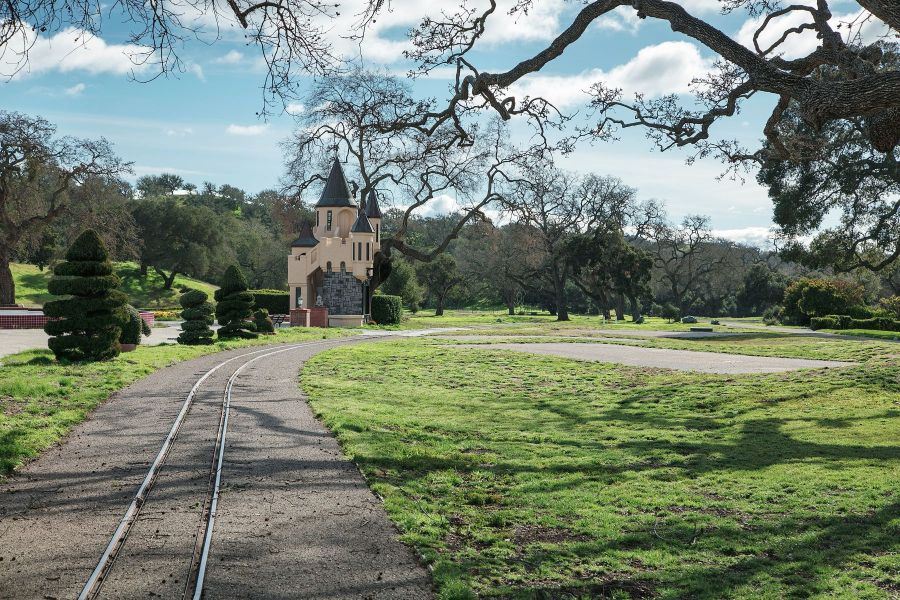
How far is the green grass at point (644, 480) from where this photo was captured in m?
6.15

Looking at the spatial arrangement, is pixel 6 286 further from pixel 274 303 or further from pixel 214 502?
pixel 214 502

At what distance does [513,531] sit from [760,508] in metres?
2.79

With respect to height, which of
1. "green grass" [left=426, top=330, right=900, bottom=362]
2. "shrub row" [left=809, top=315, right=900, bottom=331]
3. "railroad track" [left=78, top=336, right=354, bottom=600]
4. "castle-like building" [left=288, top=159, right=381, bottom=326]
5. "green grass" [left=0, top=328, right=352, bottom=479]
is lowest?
"railroad track" [left=78, top=336, right=354, bottom=600]

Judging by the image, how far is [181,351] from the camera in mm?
25359

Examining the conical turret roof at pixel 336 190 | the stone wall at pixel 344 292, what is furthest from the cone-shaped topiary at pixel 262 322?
the conical turret roof at pixel 336 190

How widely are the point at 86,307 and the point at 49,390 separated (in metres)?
5.96

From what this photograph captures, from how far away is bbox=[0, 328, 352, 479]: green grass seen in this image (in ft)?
34.8

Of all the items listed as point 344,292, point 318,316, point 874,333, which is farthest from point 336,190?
point 874,333

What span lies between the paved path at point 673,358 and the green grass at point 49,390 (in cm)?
1309

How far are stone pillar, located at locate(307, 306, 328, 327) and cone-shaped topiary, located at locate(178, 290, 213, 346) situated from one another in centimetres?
1604

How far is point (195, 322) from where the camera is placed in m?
28.6

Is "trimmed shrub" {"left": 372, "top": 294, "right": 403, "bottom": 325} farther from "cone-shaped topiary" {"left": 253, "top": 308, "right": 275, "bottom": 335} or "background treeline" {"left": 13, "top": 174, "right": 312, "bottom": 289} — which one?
"cone-shaped topiary" {"left": 253, "top": 308, "right": 275, "bottom": 335}

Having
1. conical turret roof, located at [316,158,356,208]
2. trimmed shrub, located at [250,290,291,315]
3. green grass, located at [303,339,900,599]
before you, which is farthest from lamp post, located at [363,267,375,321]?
green grass, located at [303,339,900,599]

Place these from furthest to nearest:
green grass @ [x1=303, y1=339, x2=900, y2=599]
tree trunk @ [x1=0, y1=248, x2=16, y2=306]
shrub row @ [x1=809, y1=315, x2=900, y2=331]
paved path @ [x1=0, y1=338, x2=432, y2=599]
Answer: tree trunk @ [x1=0, y1=248, x2=16, y2=306]
shrub row @ [x1=809, y1=315, x2=900, y2=331]
green grass @ [x1=303, y1=339, x2=900, y2=599]
paved path @ [x1=0, y1=338, x2=432, y2=599]
